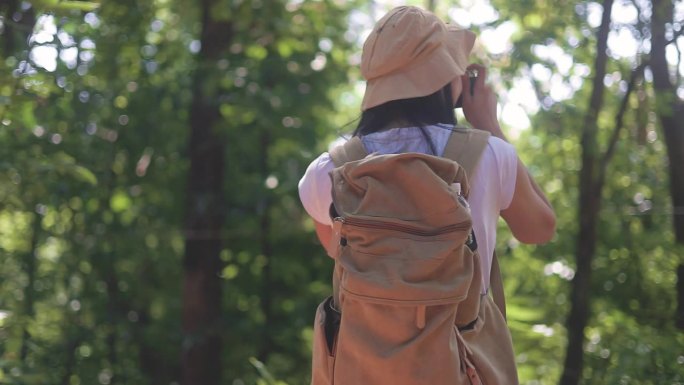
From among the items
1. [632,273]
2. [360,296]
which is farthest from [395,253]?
[632,273]

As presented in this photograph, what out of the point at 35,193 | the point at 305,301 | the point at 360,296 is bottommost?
the point at 305,301

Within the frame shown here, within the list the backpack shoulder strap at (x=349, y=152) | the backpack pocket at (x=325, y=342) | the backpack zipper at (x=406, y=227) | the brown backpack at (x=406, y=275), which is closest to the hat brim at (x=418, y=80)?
the backpack shoulder strap at (x=349, y=152)

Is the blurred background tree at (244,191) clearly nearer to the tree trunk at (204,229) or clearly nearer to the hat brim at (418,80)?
the tree trunk at (204,229)

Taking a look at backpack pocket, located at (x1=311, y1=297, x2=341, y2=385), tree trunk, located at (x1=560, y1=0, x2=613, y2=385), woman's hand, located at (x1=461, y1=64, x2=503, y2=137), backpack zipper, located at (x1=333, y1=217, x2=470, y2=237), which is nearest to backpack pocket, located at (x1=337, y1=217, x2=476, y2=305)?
backpack zipper, located at (x1=333, y1=217, x2=470, y2=237)

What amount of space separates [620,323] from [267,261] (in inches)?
93.8

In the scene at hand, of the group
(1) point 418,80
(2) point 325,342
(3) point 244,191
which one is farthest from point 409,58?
(3) point 244,191

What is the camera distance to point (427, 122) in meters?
2.10

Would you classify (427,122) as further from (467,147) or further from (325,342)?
(325,342)

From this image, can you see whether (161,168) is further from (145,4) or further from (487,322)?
(487,322)

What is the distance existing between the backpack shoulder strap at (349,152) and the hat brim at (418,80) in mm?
103

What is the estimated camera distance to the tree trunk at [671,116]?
134 inches

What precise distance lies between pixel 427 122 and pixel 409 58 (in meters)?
0.16

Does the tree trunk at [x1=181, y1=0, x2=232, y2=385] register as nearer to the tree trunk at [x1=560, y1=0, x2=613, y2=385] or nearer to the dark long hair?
the tree trunk at [x1=560, y1=0, x2=613, y2=385]

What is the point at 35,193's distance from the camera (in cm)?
383
